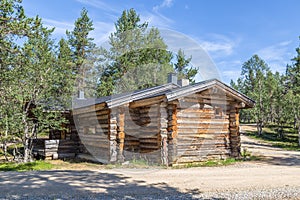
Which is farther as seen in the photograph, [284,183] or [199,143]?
[199,143]

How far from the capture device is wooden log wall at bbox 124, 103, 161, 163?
1322 centimetres

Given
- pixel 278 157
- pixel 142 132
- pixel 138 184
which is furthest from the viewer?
pixel 278 157

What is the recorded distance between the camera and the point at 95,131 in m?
15.7

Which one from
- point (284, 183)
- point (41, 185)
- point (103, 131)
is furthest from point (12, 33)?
point (284, 183)

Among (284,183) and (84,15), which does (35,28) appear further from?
(84,15)

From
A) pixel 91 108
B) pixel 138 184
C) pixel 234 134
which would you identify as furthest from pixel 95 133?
pixel 138 184

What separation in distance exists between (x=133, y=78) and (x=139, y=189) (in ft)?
83.2

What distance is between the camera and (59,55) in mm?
17078

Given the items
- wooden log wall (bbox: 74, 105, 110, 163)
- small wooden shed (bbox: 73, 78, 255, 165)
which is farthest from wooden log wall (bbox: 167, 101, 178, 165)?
wooden log wall (bbox: 74, 105, 110, 163)

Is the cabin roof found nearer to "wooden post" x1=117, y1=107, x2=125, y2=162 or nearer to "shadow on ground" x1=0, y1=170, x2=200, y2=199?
"wooden post" x1=117, y1=107, x2=125, y2=162

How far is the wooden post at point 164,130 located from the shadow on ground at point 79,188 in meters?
3.39

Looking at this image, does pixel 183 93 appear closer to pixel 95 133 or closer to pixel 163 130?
pixel 163 130

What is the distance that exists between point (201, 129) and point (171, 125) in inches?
81.9

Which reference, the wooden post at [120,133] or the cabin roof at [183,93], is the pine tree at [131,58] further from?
the wooden post at [120,133]
